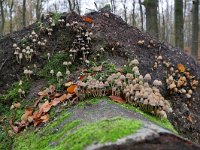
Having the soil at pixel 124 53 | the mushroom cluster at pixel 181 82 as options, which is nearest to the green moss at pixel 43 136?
the soil at pixel 124 53

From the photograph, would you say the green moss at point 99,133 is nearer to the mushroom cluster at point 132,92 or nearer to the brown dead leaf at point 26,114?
the mushroom cluster at point 132,92

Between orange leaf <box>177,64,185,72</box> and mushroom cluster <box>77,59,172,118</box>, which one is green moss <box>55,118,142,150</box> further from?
orange leaf <box>177,64,185,72</box>

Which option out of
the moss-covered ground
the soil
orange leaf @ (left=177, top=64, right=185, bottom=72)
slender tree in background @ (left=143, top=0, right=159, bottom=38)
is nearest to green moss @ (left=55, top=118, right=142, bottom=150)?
the moss-covered ground

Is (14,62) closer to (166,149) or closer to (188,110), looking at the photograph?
(188,110)

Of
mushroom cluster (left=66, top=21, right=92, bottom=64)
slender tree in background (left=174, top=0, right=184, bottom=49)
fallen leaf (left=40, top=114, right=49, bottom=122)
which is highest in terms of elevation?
slender tree in background (left=174, top=0, right=184, bottom=49)

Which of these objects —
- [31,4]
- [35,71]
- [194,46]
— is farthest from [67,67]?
[31,4]

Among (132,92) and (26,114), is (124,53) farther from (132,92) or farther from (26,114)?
(26,114)
